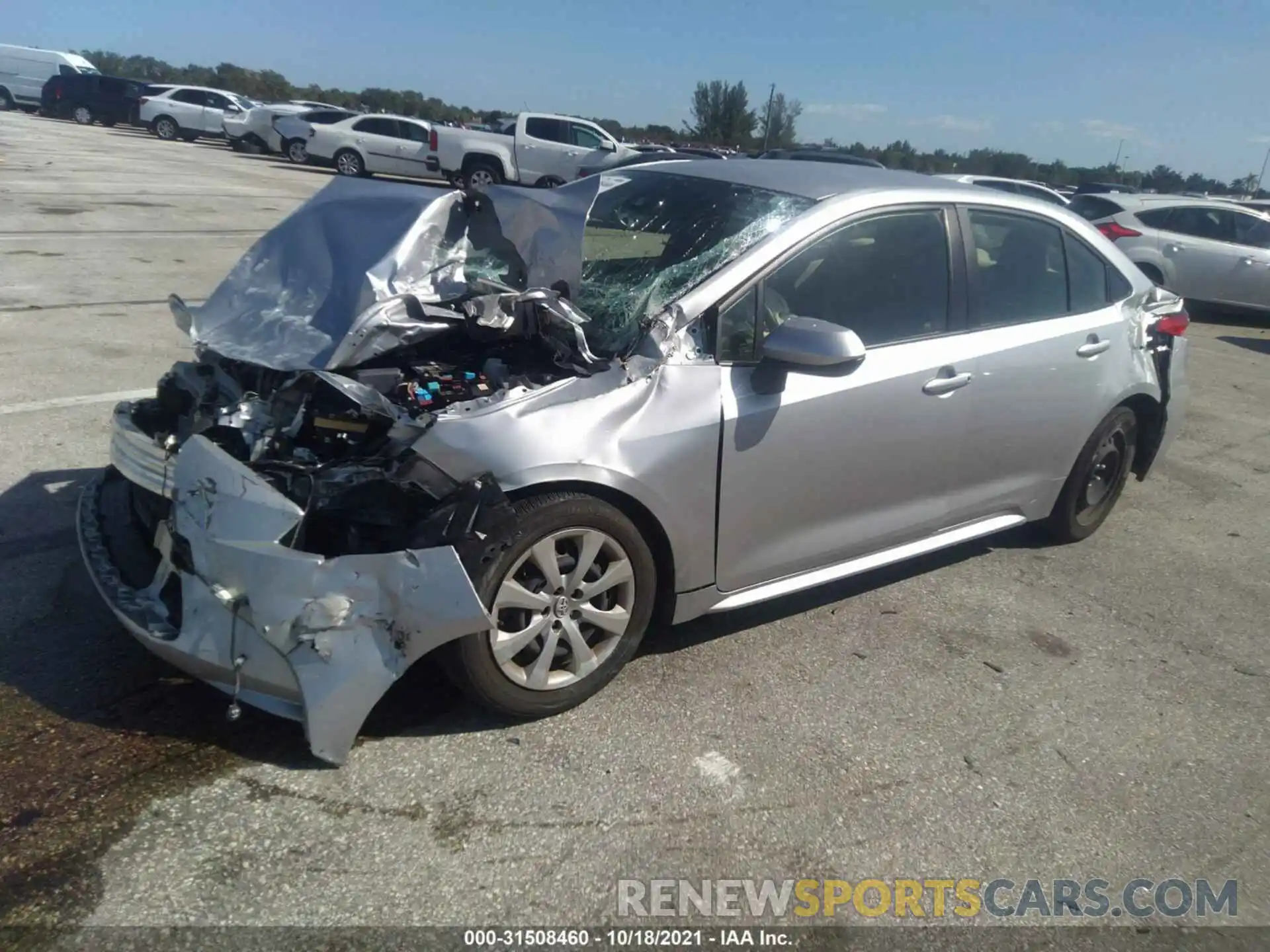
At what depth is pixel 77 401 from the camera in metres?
6.09

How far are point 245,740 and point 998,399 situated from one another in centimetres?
316

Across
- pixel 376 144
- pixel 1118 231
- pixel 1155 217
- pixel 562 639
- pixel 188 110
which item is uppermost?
pixel 188 110

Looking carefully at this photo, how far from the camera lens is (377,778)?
3.01m

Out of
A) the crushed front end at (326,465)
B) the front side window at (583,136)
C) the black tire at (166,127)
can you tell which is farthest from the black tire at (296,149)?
the crushed front end at (326,465)

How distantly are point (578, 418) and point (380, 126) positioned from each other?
2547 cm

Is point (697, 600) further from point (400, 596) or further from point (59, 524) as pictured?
point (59, 524)

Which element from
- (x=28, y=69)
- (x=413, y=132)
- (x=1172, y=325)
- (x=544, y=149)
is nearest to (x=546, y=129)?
(x=544, y=149)

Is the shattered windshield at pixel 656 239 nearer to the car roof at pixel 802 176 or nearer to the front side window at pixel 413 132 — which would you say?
the car roof at pixel 802 176

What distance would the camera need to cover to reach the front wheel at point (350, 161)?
2670cm

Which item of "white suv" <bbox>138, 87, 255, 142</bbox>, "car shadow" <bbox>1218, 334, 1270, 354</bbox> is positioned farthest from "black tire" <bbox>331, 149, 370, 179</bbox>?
"car shadow" <bbox>1218, 334, 1270, 354</bbox>

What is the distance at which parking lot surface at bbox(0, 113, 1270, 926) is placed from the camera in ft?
8.72

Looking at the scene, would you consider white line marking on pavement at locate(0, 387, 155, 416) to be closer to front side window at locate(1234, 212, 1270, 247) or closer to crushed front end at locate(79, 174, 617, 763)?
crushed front end at locate(79, 174, 617, 763)

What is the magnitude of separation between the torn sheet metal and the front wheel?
83.9ft

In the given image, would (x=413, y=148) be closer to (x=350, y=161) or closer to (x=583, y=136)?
(x=350, y=161)
